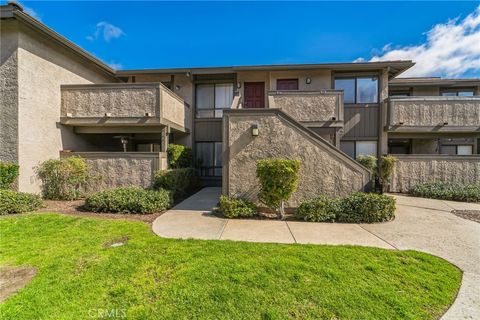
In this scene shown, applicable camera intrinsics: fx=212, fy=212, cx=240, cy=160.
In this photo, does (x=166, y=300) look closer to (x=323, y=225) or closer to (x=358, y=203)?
(x=323, y=225)

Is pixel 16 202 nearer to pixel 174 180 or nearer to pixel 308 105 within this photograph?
pixel 174 180

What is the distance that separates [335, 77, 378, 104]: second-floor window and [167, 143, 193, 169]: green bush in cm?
924

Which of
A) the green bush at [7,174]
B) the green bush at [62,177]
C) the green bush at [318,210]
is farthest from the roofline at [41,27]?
the green bush at [318,210]

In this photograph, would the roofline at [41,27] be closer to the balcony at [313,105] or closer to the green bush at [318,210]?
the balcony at [313,105]

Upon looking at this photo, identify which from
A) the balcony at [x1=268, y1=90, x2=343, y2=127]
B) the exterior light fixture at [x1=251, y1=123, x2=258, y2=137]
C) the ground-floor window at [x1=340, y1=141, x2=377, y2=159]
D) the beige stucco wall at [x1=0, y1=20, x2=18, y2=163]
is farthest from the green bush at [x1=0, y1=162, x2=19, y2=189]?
the ground-floor window at [x1=340, y1=141, x2=377, y2=159]

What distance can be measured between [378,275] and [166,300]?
11.2 ft

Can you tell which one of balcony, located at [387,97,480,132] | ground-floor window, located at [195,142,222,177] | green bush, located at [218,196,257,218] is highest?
balcony, located at [387,97,480,132]

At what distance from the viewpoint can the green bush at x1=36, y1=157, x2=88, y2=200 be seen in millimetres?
8459

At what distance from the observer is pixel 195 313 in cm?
277

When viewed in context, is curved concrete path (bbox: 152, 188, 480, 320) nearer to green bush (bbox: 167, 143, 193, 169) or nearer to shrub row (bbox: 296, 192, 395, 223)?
shrub row (bbox: 296, 192, 395, 223)

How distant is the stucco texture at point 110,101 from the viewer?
9.34 m

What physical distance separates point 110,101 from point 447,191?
1532cm

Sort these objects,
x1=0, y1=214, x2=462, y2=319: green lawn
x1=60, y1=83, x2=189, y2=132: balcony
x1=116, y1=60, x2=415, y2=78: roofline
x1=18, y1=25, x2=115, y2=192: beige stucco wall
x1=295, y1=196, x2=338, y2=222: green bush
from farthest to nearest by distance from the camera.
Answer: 1. x1=116, y1=60, x2=415, y2=78: roofline
2. x1=60, y1=83, x2=189, y2=132: balcony
3. x1=18, y1=25, x2=115, y2=192: beige stucco wall
4. x1=295, y1=196, x2=338, y2=222: green bush
5. x1=0, y1=214, x2=462, y2=319: green lawn

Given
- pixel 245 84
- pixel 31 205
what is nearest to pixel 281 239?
pixel 31 205
